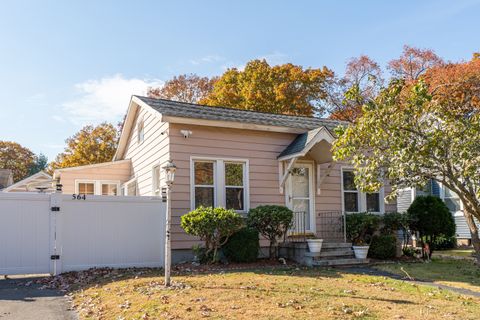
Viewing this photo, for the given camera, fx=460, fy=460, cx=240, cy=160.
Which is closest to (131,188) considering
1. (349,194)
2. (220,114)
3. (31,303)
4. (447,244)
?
(220,114)

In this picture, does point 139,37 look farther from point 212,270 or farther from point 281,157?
point 212,270

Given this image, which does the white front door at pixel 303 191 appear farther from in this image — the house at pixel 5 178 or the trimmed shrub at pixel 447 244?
the house at pixel 5 178

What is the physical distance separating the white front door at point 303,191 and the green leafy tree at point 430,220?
9.95ft

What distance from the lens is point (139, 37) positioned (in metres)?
14.1

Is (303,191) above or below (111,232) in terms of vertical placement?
above

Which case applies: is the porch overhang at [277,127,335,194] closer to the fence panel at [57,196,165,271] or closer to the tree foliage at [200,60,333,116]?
the fence panel at [57,196,165,271]

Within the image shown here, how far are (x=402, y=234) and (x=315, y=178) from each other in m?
3.85

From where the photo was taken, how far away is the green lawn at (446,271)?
9.51 meters

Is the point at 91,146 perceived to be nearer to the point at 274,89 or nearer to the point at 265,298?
the point at 274,89

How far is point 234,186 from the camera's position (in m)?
13.4

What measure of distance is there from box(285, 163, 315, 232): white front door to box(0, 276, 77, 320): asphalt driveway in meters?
7.51

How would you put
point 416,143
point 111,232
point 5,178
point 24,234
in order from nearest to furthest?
1. point 416,143
2. point 24,234
3. point 111,232
4. point 5,178

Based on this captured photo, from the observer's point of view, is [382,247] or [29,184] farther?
[29,184]

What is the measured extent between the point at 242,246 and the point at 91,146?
25277 mm
